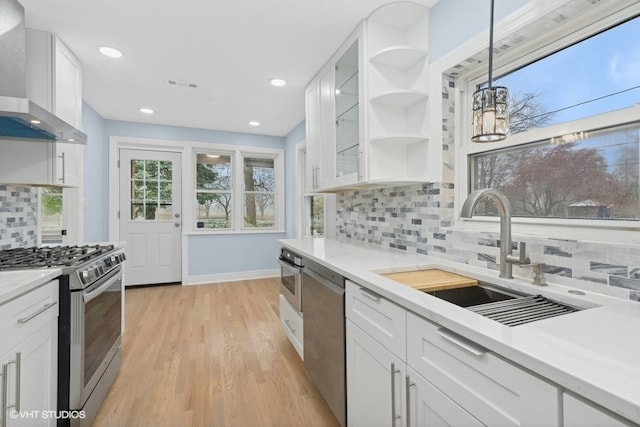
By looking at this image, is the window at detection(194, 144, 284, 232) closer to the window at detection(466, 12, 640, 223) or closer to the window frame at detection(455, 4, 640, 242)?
the window frame at detection(455, 4, 640, 242)

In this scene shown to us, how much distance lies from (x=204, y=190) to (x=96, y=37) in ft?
A: 8.61

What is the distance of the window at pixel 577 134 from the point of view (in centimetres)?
107

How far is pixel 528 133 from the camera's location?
4.55 feet

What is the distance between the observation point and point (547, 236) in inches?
48.3

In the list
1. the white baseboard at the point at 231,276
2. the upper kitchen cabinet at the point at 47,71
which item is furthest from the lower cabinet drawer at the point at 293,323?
the white baseboard at the point at 231,276

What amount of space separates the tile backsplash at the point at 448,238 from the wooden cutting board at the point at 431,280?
171 millimetres

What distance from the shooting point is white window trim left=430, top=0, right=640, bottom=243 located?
1.07 m

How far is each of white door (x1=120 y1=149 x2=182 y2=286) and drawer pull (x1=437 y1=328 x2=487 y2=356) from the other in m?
4.35

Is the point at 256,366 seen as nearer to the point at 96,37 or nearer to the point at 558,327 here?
the point at 558,327

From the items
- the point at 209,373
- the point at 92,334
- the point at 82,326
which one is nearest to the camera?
the point at 82,326

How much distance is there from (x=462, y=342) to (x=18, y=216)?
2.97m

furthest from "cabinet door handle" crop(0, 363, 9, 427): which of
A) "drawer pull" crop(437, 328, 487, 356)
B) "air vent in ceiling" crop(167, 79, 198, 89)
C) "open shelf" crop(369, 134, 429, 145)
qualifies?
"air vent in ceiling" crop(167, 79, 198, 89)

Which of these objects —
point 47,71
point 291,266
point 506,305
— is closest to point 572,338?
point 506,305

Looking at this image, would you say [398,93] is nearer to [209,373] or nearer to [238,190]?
[209,373]
